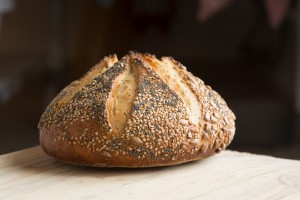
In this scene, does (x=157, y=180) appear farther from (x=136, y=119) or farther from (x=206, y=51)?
(x=206, y=51)

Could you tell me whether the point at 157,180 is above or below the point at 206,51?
below

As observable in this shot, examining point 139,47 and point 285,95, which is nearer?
point 285,95

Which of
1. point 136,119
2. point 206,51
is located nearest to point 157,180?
point 136,119

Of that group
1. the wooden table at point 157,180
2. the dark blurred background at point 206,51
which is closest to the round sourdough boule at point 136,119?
the wooden table at point 157,180

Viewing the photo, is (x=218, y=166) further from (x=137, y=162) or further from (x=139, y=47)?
(x=139, y=47)

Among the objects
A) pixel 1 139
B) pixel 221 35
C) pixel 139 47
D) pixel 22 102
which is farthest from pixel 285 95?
pixel 22 102

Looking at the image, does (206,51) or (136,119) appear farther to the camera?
(206,51)
